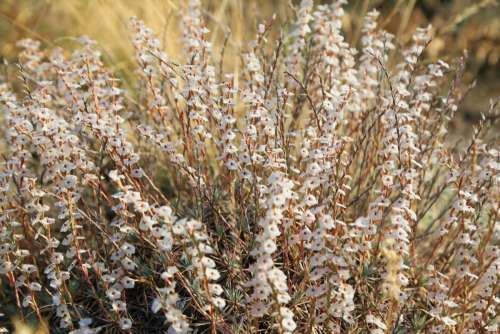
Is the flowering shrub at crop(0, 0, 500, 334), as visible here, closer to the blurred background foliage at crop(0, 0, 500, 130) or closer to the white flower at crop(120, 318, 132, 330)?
the white flower at crop(120, 318, 132, 330)

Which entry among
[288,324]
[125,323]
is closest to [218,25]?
[125,323]

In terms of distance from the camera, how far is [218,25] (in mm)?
4699

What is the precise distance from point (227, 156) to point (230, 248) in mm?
470

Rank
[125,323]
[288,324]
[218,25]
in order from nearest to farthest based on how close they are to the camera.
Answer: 1. [288,324]
2. [125,323]
3. [218,25]

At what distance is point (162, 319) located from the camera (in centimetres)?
257

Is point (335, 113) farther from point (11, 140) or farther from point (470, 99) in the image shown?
point (470, 99)

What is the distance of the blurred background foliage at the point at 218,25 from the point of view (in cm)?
427

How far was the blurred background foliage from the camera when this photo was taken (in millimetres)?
4273

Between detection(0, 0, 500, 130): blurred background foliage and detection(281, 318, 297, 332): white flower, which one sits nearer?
detection(281, 318, 297, 332): white flower

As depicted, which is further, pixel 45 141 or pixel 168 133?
pixel 168 133

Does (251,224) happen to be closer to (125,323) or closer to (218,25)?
(125,323)

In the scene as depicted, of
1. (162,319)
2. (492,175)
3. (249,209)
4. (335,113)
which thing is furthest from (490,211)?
(162,319)

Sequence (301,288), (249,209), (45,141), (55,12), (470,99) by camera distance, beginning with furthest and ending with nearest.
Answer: (470,99)
(55,12)
(249,209)
(301,288)
(45,141)

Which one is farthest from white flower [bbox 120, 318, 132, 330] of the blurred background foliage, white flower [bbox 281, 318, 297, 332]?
the blurred background foliage
